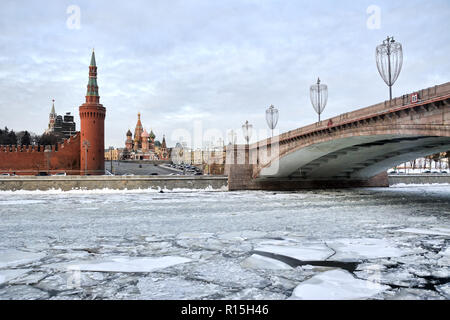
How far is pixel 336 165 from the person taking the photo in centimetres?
3331

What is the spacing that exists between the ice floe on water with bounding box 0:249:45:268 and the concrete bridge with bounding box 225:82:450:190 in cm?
1509

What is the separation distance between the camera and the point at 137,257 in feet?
25.3

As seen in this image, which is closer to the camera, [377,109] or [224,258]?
[224,258]

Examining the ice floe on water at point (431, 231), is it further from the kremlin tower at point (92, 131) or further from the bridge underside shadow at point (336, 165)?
the kremlin tower at point (92, 131)

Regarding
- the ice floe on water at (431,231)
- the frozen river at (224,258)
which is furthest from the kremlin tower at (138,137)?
the ice floe on water at (431,231)

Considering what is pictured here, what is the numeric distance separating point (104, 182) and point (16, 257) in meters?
22.9

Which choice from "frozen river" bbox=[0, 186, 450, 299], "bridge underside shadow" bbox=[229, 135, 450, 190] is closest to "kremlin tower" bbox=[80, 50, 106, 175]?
"bridge underside shadow" bbox=[229, 135, 450, 190]

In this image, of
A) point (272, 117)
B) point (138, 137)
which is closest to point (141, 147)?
point (138, 137)

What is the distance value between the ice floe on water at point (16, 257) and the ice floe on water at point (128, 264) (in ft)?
3.96

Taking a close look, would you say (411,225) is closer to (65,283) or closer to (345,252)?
(345,252)

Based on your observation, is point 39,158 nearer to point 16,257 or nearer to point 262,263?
point 16,257

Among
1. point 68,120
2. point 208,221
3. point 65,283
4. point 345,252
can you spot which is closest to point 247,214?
point 208,221

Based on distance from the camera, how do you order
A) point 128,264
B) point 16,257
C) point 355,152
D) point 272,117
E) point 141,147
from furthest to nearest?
1. point 141,147
2. point 272,117
3. point 355,152
4. point 16,257
5. point 128,264

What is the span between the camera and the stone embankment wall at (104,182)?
29000 mm
